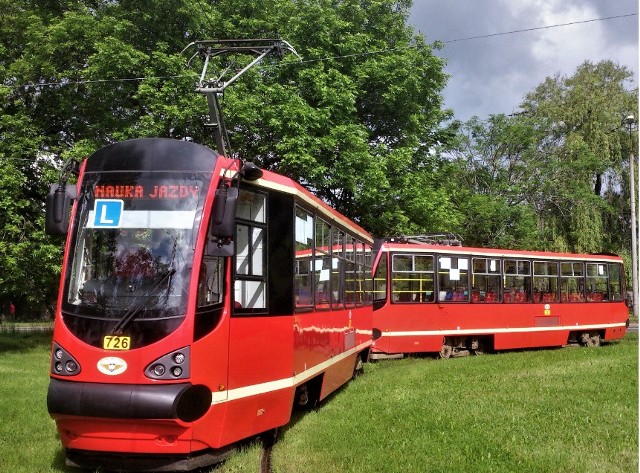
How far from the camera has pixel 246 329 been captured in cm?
660

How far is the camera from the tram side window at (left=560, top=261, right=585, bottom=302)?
1992 centimetres

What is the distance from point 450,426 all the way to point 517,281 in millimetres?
11928

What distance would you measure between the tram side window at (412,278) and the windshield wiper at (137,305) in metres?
11.0

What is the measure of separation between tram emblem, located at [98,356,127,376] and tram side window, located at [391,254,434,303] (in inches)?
444

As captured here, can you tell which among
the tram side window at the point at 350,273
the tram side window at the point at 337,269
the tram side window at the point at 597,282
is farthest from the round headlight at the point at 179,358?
the tram side window at the point at 597,282

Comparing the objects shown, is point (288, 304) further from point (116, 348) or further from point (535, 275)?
point (535, 275)

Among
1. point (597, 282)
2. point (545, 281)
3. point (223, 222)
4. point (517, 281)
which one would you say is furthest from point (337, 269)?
point (597, 282)

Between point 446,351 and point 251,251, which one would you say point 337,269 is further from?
point 446,351

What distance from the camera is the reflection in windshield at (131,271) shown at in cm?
599

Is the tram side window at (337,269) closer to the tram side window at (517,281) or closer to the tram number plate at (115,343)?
the tram number plate at (115,343)

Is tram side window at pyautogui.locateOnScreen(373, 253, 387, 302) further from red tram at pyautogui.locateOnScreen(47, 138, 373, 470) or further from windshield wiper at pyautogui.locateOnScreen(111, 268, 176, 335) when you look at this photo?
windshield wiper at pyautogui.locateOnScreen(111, 268, 176, 335)

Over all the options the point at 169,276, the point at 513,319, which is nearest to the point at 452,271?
the point at 513,319

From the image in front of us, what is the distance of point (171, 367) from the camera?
230 inches

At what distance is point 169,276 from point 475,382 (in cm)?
661
